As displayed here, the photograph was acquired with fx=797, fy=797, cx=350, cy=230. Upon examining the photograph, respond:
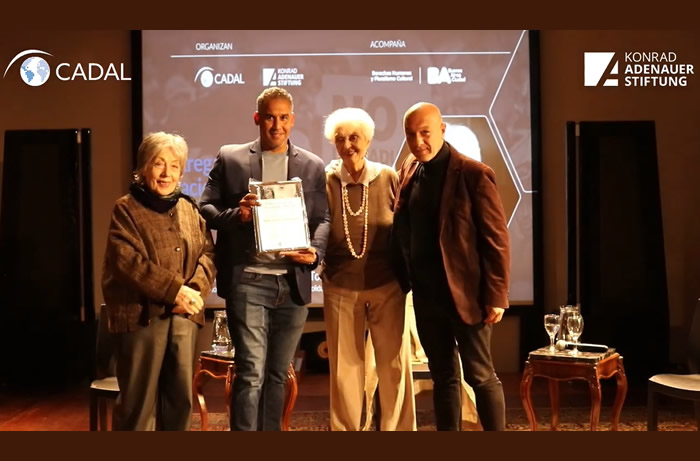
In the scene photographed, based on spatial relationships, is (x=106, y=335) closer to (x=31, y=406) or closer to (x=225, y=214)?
(x=225, y=214)

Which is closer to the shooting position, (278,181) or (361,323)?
(278,181)

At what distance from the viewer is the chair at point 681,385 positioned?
3588 mm

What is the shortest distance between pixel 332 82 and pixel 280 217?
3241mm

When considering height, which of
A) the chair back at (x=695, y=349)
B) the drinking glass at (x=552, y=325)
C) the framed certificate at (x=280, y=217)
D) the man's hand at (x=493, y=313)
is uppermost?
the framed certificate at (x=280, y=217)

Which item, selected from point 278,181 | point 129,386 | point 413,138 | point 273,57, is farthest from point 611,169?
point 129,386

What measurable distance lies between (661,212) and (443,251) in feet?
11.6

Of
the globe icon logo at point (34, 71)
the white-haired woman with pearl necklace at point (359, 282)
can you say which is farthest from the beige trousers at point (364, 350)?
the globe icon logo at point (34, 71)

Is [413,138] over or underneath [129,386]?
over

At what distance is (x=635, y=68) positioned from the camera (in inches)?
245

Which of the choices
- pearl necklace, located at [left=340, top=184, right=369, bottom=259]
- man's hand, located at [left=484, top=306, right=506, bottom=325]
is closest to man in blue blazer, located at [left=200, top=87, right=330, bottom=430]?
pearl necklace, located at [left=340, top=184, right=369, bottom=259]

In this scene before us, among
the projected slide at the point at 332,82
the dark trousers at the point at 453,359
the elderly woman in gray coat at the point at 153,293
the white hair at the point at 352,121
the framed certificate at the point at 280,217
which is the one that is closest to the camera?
the elderly woman in gray coat at the point at 153,293

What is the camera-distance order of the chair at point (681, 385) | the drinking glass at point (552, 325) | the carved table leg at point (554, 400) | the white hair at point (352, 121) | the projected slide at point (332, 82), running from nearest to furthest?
the white hair at point (352, 121) → the chair at point (681, 385) → the drinking glass at point (552, 325) → the carved table leg at point (554, 400) → the projected slide at point (332, 82)

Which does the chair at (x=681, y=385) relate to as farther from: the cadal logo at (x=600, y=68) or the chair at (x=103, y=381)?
the cadal logo at (x=600, y=68)

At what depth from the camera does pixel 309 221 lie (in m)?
3.28
